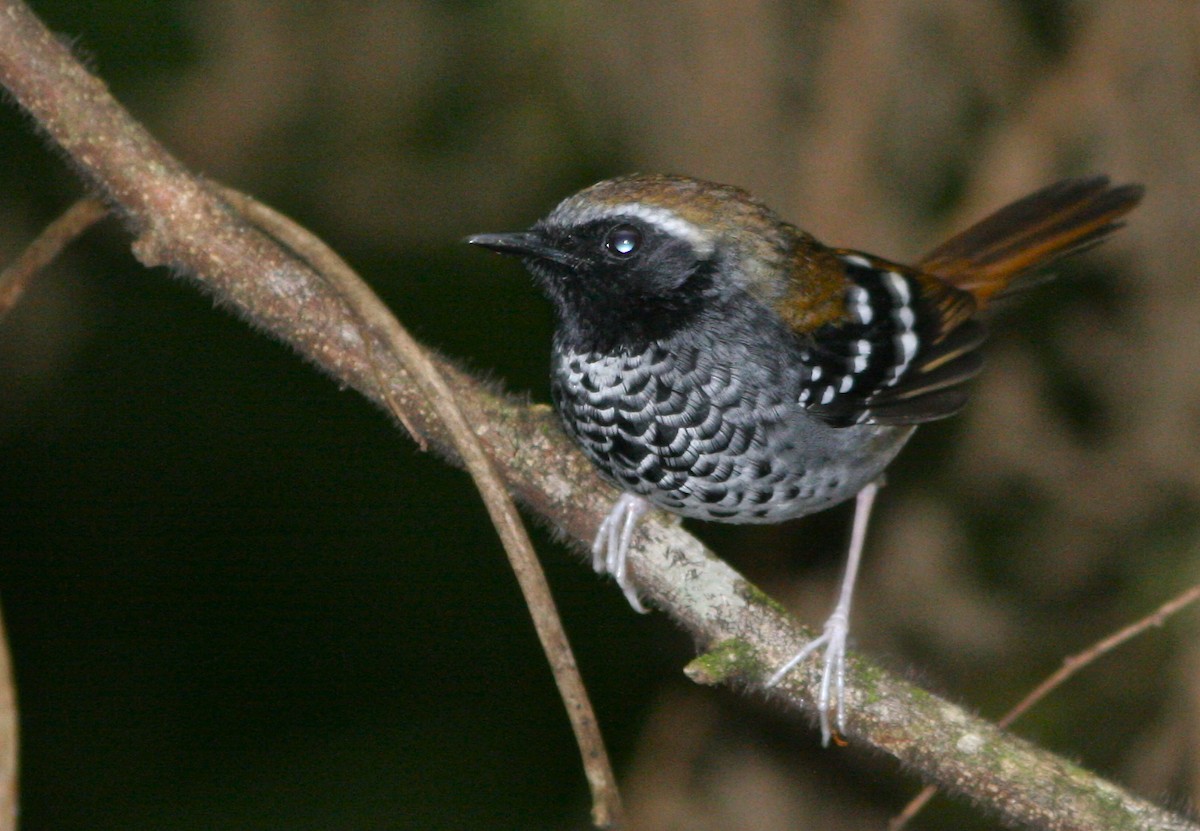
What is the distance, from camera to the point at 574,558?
5.56 meters

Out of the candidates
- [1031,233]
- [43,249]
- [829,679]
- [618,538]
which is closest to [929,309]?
[1031,233]

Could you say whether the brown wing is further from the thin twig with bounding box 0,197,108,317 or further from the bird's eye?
the thin twig with bounding box 0,197,108,317

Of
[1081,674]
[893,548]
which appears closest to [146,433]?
[893,548]

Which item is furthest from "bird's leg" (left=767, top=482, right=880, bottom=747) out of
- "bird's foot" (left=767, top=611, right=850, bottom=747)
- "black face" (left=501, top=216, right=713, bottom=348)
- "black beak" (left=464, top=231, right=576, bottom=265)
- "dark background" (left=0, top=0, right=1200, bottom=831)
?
"dark background" (left=0, top=0, right=1200, bottom=831)

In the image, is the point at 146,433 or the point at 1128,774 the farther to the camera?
the point at 146,433

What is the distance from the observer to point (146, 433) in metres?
5.78

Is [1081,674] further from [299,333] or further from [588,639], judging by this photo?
[299,333]

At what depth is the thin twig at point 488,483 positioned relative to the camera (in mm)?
2875

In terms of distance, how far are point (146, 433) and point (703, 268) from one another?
10.7 feet

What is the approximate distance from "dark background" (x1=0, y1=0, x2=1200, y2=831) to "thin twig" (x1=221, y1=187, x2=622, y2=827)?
2.14 metres

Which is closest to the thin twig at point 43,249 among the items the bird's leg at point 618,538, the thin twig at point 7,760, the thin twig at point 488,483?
the thin twig at point 488,483

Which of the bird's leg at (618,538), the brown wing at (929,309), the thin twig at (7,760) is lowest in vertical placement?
the thin twig at (7,760)

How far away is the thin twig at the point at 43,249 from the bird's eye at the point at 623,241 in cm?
134

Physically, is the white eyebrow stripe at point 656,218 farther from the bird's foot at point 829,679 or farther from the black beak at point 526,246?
the bird's foot at point 829,679
